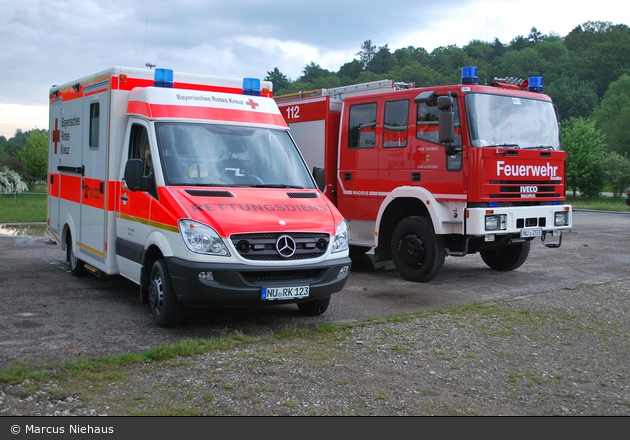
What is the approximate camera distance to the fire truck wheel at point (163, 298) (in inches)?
267

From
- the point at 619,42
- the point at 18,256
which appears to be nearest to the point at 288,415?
the point at 18,256

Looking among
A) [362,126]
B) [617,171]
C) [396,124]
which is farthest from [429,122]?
[617,171]

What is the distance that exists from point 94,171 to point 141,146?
1306 mm

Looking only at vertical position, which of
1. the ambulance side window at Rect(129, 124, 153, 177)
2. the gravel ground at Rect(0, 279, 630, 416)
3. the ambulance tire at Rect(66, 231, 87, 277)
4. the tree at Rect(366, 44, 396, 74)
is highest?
the tree at Rect(366, 44, 396, 74)

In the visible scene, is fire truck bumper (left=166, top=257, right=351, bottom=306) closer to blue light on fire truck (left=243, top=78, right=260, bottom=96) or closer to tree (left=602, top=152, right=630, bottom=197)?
blue light on fire truck (left=243, top=78, right=260, bottom=96)

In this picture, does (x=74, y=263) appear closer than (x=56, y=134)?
Yes

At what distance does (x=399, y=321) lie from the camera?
7.46 meters

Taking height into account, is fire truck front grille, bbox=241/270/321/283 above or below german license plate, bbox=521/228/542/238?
below

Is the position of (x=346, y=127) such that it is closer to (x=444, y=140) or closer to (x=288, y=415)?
(x=444, y=140)

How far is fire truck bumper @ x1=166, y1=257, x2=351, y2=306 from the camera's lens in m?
6.39

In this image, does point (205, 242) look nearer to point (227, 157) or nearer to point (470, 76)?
point (227, 157)

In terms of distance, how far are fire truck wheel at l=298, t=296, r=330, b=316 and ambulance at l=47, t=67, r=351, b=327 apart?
12 mm

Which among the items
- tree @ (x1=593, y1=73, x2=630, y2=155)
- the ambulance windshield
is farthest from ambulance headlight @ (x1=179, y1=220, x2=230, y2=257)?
tree @ (x1=593, y1=73, x2=630, y2=155)

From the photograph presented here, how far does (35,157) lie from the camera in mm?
53531
